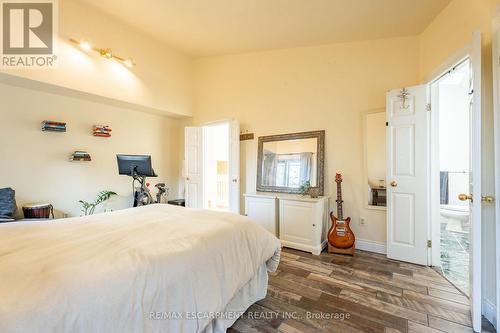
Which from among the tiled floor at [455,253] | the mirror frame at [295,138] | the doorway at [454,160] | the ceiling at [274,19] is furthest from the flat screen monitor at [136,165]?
the doorway at [454,160]

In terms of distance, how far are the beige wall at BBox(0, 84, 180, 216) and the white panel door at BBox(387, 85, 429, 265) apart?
13.6 feet

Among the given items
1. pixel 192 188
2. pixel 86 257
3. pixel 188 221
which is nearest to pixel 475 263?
pixel 188 221

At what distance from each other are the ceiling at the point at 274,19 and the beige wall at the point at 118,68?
24 cm

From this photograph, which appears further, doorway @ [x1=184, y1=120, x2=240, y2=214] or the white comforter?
doorway @ [x1=184, y1=120, x2=240, y2=214]

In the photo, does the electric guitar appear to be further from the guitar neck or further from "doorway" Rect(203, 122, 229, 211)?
"doorway" Rect(203, 122, 229, 211)

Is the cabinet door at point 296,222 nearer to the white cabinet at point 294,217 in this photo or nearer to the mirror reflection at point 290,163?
the white cabinet at point 294,217

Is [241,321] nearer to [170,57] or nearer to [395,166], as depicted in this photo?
[395,166]

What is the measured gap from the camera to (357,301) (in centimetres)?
200

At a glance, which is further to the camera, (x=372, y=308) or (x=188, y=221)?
(x=372, y=308)

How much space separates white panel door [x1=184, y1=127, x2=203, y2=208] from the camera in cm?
445

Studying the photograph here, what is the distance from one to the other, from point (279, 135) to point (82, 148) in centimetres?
313

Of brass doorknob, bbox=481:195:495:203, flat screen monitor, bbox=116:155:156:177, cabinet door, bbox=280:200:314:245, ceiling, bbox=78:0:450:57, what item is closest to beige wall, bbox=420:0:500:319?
brass doorknob, bbox=481:195:495:203

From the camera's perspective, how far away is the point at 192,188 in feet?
14.8

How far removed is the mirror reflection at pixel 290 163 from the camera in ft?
11.5
